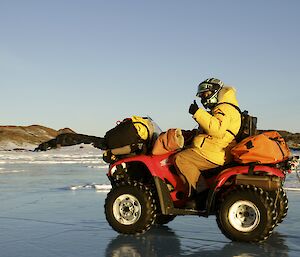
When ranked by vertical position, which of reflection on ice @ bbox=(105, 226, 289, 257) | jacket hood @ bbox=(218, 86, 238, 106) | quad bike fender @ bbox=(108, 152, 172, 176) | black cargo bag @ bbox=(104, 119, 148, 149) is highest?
jacket hood @ bbox=(218, 86, 238, 106)

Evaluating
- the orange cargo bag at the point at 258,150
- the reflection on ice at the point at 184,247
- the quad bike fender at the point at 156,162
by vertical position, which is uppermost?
the orange cargo bag at the point at 258,150

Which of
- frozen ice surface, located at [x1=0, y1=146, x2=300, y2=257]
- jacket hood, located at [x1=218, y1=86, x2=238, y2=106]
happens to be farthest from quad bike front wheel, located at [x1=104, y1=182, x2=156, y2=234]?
jacket hood, located at [x1=218, y1=86, x2=238, y2=106]

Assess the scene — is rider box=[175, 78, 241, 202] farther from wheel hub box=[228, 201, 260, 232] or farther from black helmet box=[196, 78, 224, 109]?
wheel hub box=[228, 201, 260, 232]

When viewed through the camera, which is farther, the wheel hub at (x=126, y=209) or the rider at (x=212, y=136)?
the wheel hub at (x=126, y=209)

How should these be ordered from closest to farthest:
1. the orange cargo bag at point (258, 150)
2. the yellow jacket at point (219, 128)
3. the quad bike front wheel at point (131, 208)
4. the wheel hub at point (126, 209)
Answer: the orange cargo bag at point (258, 150)
the yellow jacket at point (219, 128)
the quad bike front wheel at point (131, 208)
the wheel hub at point (126, 209)

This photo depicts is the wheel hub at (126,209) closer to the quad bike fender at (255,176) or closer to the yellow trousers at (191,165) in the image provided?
the yellow trousers at (191,165)

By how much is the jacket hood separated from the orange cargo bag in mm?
545

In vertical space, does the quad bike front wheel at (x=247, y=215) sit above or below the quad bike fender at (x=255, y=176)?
below

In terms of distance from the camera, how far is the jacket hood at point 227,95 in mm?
6234

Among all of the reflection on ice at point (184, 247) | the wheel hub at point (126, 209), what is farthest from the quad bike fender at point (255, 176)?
the wheel hub at point (126, 209)

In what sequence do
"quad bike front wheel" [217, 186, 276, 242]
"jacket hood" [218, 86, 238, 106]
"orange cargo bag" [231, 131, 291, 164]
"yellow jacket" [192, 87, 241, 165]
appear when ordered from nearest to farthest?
"quad bike front wheel" [217, 186, 276, 242]
"orange cargo bag" [231, 131, 291, 164]
"yellow jacket" [192, 87, 241, 165]
"jacket hood" [218, 86, 238, 106]

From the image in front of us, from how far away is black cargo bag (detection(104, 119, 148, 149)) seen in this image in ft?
21.8

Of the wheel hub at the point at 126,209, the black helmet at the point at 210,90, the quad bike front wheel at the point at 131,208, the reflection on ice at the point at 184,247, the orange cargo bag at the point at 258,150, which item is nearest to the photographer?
the reflection on ice at the point at 184,247

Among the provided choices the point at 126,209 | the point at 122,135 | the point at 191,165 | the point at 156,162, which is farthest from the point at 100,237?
the point at 191,165
